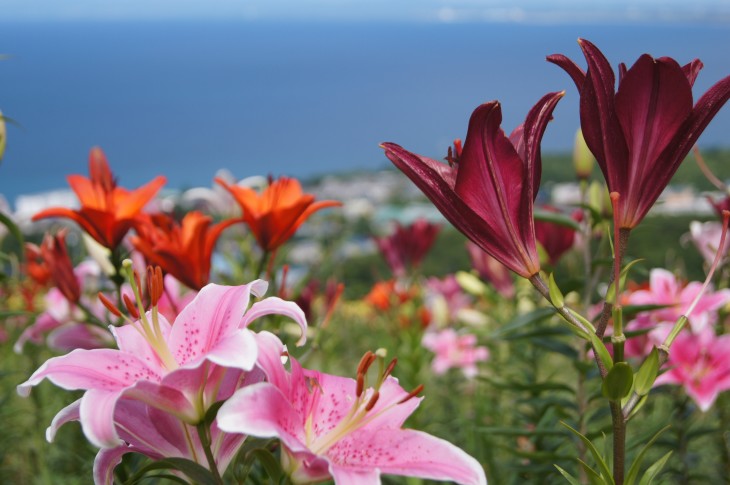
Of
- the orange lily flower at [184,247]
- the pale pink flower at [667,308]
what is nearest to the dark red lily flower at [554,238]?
the pale pink flower at [667,308]

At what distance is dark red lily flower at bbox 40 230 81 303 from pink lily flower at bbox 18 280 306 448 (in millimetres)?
429

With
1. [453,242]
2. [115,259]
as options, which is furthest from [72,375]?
[453,242]

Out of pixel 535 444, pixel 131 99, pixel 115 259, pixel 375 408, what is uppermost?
pixel 131 99

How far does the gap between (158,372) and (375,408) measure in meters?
0.15

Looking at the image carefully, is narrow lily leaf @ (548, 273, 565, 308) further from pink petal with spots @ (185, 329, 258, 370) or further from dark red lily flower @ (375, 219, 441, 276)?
dark red lily flower @ (375, 219, 441, 276)

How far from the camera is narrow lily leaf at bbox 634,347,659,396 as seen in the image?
1.53ft

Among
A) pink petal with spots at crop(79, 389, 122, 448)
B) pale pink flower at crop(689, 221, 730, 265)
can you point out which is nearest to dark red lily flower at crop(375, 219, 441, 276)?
pale pink flower at crop(689, 221, 730, 265)

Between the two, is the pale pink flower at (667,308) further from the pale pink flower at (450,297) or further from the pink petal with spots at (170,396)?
the pale pink flower at (450,297)

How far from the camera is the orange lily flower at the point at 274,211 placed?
878mm

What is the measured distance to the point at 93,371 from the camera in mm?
484

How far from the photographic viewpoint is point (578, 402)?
0.97 m

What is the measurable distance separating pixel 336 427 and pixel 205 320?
116 mm

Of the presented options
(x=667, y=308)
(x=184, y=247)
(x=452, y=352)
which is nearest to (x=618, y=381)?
(x=184, y=247)

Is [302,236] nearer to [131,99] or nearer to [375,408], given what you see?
[375,408]
